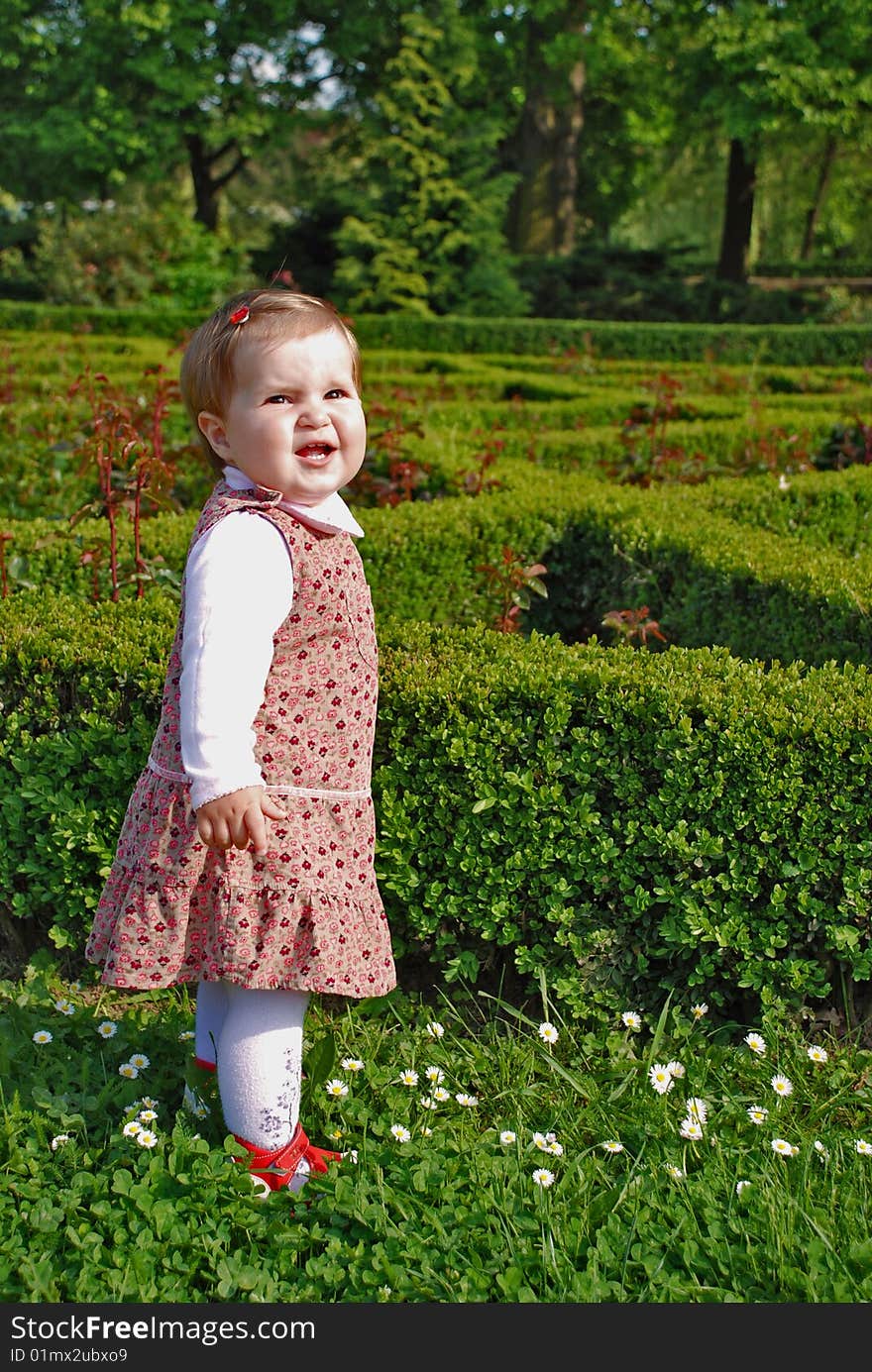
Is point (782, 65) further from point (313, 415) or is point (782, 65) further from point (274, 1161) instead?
point (274, 1161)

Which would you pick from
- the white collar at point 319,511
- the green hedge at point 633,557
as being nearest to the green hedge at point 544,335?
the green hedge at point 633,557

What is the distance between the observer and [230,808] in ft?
6.06

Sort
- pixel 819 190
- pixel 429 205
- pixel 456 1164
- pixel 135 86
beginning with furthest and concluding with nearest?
pixel 819 190 → pixel 135 86 → pixel 429 205 → pixel 456 1164

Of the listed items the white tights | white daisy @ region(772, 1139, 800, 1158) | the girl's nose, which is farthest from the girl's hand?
white daisy @ region(772, 1139, 800, 1158)

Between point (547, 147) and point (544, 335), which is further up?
point (547, 147)

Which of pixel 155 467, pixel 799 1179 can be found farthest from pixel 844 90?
pixel 799 1179

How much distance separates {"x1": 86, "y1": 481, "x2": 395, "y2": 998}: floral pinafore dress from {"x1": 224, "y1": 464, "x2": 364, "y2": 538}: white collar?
2cm

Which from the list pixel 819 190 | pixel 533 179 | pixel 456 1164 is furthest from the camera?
pixel 819 190

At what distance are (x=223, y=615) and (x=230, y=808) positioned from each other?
0.31 m

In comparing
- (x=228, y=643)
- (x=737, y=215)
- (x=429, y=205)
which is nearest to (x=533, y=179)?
(x=737, y=215)

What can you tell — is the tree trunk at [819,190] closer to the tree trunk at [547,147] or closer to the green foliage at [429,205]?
the tree trunk at [547,147]

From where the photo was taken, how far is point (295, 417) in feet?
6.73

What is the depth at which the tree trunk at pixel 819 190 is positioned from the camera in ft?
83.7

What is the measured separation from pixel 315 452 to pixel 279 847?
27.5 inches
